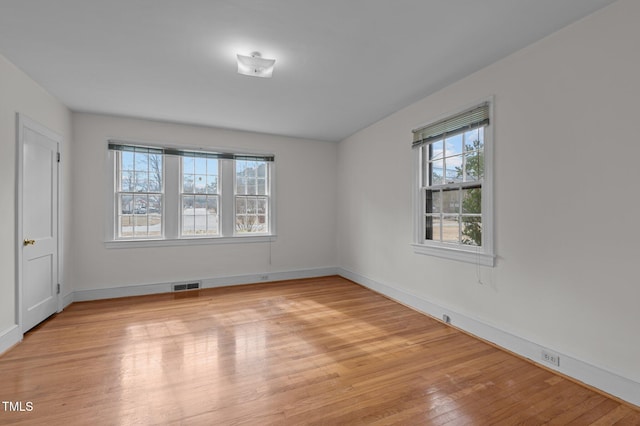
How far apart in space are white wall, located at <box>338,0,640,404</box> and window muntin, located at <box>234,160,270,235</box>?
10.6 ft

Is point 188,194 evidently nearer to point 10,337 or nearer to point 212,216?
point 212,216

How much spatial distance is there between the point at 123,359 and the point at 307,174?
402 centimetres

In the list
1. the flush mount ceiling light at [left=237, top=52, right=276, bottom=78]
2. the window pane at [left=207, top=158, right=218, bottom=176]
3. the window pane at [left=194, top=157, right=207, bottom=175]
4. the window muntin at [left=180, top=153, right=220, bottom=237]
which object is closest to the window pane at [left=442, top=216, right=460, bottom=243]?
the flush mount ceiling light at [left=237, top=52, right=276, bottom=78]

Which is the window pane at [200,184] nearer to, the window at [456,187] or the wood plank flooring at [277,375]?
the wood plank flooring at [277,375]

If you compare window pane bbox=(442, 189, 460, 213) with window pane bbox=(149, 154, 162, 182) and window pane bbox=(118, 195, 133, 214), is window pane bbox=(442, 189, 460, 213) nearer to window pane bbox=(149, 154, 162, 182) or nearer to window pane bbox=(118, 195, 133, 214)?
window pane bbox=(149, 154, 162, 182)

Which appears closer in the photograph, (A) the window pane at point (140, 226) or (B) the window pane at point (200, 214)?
(A) the window pane at point (140, 226)

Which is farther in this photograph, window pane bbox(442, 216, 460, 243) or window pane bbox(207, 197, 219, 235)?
window pane bbox(207, 197, 219, 235)

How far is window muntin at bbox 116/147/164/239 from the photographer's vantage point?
4.52 meters

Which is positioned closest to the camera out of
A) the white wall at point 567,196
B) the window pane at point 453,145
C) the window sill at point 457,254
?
the white wall at point 567,196

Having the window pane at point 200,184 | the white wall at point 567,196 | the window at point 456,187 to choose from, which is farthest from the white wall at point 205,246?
A: the white wall at point 567,196

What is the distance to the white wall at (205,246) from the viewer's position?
4.28 m

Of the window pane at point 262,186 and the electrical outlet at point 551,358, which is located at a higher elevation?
the window pane at point 262,186

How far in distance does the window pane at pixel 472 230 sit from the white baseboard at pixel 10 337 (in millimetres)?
4528

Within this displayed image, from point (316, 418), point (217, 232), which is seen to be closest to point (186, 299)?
point (217, 232)
